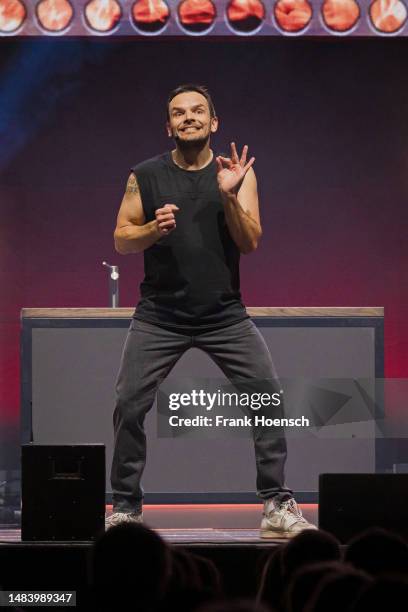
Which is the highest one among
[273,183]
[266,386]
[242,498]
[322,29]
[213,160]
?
[322,29]

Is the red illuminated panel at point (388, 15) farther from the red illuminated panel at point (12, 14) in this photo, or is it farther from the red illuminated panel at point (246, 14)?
the red illuminated panel at point (12, 14)

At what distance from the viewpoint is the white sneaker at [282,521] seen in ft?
13.8

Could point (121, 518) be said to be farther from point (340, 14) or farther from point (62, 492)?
point (340, 14)

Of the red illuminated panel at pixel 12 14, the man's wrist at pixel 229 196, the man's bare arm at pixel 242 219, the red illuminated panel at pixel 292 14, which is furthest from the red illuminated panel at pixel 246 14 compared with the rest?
the man's wrist at pixel 229 196

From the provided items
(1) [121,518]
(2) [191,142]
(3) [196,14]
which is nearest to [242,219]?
(2) [191,142]

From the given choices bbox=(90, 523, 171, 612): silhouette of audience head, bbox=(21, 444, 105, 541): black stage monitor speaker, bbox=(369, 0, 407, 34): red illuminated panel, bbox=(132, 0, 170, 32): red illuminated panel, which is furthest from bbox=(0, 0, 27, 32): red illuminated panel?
bbox=(90, 523, 171, 612): silhouette of audience head

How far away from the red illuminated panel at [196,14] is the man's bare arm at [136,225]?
13.2 feet

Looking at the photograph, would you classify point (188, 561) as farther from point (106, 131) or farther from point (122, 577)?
point (106, 131)

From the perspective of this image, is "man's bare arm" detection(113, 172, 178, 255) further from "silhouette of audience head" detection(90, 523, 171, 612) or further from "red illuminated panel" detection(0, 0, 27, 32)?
"red illuminated panel" detection(0, 0, 27, 32)

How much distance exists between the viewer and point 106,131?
30.5ft

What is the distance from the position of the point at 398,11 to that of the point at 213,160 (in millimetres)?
4198

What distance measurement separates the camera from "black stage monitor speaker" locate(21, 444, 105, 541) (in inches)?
159

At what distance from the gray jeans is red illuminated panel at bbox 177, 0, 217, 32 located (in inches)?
173

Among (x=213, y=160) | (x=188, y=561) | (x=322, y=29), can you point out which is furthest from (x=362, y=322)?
(x=188, y=561)
